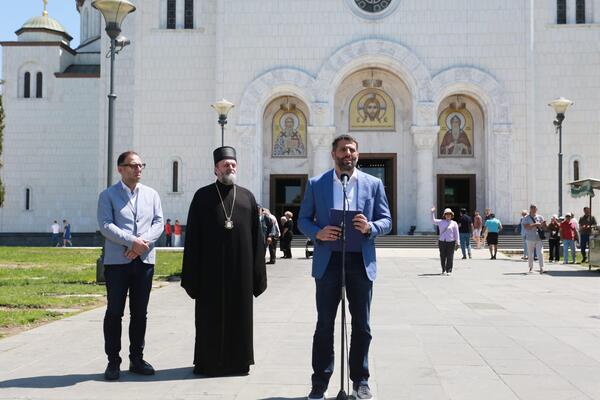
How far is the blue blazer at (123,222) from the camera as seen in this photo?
632 cm

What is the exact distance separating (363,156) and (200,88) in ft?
29.7

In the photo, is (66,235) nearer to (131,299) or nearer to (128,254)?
(131,299)

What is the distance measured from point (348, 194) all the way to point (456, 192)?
31597 mm

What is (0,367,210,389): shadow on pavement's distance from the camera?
19.0 ft

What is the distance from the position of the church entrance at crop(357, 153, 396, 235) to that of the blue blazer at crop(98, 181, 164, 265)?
96.7 feet

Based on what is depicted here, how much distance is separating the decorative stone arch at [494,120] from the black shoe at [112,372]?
3016cm

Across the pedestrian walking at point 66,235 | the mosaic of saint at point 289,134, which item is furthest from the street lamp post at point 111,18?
the pedestrian walking at point 66,235

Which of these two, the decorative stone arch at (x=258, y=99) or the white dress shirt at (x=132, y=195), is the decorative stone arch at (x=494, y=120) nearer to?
the decorative stone arch at (x=258, y=99)

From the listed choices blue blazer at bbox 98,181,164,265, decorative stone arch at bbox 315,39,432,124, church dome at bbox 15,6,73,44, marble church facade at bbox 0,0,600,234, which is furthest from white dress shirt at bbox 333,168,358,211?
church dome at bbox 15,6,73,44

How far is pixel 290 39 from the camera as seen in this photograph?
35.5 metres

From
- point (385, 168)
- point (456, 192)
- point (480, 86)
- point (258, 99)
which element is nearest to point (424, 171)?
point (456, 192)

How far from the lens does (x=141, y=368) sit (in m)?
6.27

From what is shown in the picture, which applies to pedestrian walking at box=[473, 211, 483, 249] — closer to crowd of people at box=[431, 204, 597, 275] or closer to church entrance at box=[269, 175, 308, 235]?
crowd of people at box=[431, 204, 597, 275]

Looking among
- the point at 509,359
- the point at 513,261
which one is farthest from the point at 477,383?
the point at 513,261
